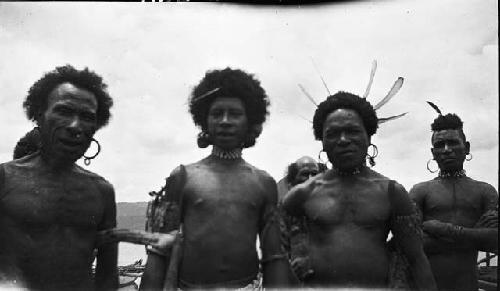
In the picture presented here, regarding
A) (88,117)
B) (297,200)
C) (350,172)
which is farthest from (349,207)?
(88,117)

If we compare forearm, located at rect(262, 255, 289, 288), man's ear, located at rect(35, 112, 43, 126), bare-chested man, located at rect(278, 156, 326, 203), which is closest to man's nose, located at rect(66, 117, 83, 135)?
man's ear, located at rect(35, 112, 43, 126)

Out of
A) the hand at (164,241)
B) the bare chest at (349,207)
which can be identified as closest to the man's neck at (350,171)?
the bare chest at (349,207)

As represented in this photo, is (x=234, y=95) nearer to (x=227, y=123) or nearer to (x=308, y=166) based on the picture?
(x=227, y=123)

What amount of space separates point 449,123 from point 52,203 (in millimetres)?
4300

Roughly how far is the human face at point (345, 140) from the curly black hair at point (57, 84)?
5.96ft

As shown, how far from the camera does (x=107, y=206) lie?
3734 millimetres

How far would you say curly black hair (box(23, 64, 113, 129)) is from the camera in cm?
372

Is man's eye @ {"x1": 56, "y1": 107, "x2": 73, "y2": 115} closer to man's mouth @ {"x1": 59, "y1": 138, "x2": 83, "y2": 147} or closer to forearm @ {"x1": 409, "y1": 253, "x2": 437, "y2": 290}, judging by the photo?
man's mouth @ {"x1": 59, "y1": 138, "x2": 83, "y2": 147}

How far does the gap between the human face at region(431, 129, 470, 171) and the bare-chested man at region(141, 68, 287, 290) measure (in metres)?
2.64

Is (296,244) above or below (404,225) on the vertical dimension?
below

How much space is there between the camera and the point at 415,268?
3.80 metres

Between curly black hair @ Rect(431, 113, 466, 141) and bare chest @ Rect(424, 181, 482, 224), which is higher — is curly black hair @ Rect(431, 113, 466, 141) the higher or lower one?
the higher one

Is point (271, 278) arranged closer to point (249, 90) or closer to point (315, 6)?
point (249, 90)

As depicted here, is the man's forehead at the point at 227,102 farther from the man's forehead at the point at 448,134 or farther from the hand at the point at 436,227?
the man's forehead at the point at 448,134
